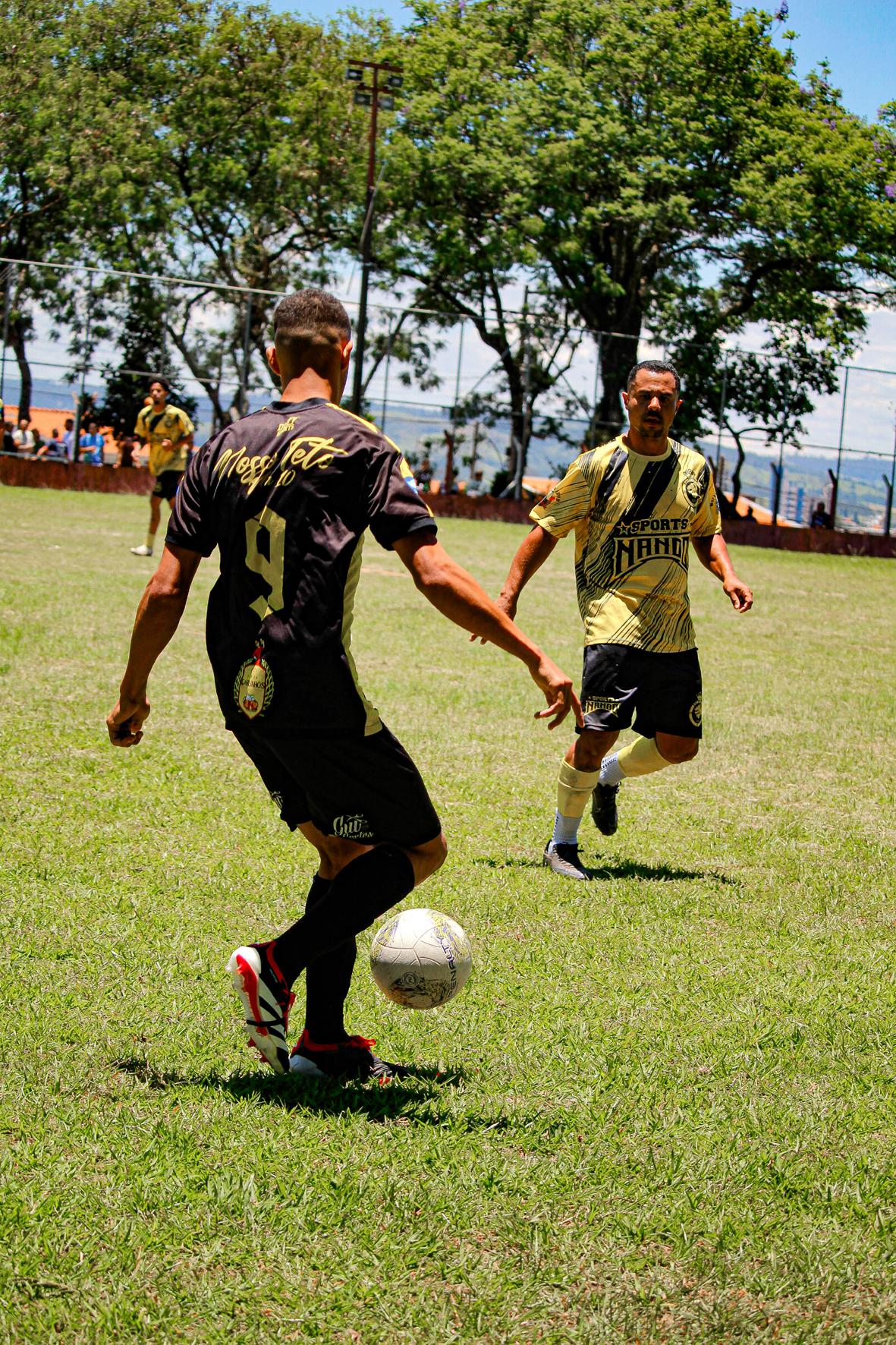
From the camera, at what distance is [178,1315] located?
2.68 m

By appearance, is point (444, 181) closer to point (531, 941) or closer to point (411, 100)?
point (411, 100)

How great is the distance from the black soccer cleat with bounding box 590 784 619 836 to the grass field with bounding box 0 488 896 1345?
0.12 meters

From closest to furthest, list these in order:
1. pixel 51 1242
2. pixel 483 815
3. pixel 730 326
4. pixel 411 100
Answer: pixel 51 1242 < pixel 483 815 < pixel 730 326 < pixel 411 100

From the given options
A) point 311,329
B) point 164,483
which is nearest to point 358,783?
point 311,329

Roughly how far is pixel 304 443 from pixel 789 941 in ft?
9.66

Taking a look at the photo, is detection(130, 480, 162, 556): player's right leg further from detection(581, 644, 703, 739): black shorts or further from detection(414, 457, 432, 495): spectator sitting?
detection(414, 457, 432, 495): spectator sitting

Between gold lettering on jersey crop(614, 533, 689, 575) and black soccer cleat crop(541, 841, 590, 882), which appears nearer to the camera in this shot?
black soccer cleat crop(541, 841, 590, 882)

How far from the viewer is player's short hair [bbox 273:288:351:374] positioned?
3.63m

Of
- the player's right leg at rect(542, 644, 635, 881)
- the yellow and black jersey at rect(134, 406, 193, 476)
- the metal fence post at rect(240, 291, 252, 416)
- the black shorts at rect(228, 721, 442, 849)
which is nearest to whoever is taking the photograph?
the black shorts at rect(228, 721, 442, 849)

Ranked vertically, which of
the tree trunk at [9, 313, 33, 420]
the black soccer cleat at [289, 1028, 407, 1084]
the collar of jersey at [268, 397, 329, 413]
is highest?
the tree trunk at [9, 313, 33, 420]

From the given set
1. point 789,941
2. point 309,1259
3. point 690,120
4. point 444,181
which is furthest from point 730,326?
point 309,1259

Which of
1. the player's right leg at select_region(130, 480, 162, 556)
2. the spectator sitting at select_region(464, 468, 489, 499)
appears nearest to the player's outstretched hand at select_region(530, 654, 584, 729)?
the player's right leg at select_region(130, 480, 162, 556)

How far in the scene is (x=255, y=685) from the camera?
3518 millimetres

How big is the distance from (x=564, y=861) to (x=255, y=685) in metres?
2.97
